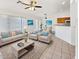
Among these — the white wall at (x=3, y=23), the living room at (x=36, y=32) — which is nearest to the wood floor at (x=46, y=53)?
the living room at (x=36, y=32)

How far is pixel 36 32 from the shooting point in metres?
8.26

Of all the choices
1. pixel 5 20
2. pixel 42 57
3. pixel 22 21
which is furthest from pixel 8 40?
pixel 22 21

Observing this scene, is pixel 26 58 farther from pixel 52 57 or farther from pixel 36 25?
pixel 36 25

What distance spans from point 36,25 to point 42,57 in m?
8.92

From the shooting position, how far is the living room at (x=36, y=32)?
415 cm

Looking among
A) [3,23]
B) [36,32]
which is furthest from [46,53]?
[3,23]

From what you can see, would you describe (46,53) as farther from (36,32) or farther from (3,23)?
(3,23)

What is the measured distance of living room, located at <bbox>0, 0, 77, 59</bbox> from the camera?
4148 mm

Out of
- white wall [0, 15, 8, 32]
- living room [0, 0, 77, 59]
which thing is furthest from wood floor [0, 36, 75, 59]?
white wall [0, 15, 8, 32]

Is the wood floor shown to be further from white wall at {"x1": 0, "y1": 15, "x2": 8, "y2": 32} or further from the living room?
white wall at {"x1": 0, "y1": 15, "x2": 8, "y2": 32}

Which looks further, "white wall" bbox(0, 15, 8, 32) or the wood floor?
"white wall" bbox(0, 15, 8, 32)

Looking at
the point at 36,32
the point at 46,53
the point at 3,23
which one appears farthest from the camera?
the point at 36,32

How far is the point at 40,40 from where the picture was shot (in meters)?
6.84

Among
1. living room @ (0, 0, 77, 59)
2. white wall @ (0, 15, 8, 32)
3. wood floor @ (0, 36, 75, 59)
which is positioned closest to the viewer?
wood floor @ (0, 36, 75, 59)
